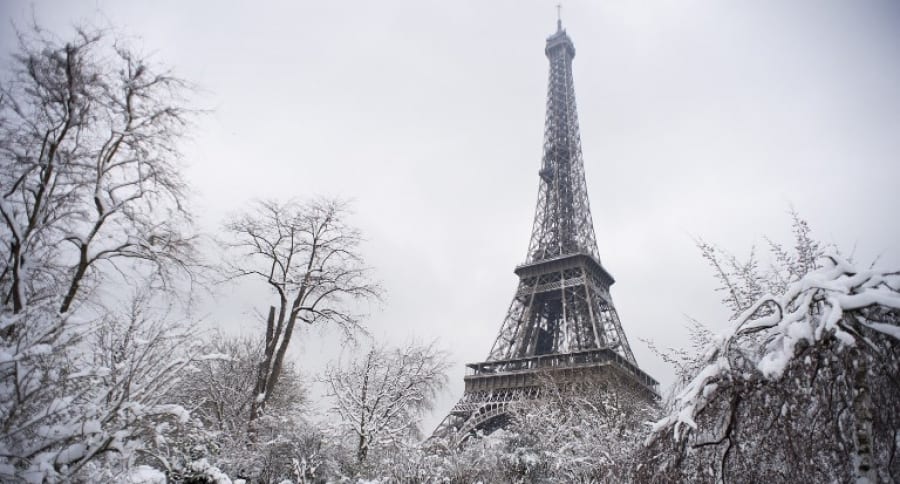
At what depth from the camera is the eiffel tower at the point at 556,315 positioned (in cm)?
2755

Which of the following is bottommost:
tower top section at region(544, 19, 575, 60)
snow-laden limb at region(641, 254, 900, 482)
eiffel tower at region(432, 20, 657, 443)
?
snow-laden limb at region(641, 254, 900, 482)

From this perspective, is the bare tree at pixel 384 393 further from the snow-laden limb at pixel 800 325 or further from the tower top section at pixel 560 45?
the tower top section at pixel 560 45

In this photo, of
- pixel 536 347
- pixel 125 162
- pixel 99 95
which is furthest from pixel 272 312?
pixel 536 347

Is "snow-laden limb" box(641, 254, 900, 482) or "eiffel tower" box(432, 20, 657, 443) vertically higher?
"eiffel tower" box(432, 20, 657, 443)

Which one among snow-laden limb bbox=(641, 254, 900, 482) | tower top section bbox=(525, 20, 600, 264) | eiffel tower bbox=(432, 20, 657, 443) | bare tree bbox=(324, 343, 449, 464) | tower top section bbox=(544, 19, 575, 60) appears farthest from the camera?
tower top section bbox=(544, 19, 575, 60)

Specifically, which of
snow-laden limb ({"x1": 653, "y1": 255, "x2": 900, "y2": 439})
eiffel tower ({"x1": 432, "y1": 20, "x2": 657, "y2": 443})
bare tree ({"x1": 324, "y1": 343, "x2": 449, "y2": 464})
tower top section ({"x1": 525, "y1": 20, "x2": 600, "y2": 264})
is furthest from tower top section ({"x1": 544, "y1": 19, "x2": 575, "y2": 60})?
snow-laden limb ({"x1": 653, "y1": 255, "x2": 900, "y2": 439})

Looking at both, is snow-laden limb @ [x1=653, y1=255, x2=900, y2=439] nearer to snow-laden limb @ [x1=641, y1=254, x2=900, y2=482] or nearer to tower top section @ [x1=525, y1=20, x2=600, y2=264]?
snow-laden limb @ [x1=641, y1=254, x2=900, y2=482]

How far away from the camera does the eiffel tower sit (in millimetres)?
27547

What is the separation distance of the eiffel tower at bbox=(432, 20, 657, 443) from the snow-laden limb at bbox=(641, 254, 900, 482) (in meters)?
19.6

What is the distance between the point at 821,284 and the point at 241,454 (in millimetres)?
13160

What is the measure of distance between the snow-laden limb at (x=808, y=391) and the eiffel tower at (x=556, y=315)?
64.2 ft

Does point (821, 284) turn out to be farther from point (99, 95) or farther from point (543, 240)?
point (543, 240)

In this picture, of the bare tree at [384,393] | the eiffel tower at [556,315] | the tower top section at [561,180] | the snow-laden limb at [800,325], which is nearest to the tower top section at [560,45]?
the tower top section at [561,180]

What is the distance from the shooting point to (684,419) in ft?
12.3
